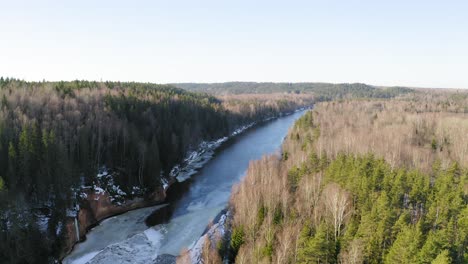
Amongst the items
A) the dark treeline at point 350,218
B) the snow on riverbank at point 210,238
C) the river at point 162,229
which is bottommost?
the river at point 162,229

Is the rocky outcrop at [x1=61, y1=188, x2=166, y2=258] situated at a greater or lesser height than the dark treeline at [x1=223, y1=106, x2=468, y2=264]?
lesser

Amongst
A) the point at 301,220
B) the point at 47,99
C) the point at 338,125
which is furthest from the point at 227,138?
the point at 301,220

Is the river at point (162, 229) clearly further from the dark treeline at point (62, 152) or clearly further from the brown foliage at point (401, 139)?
the brown foliage at point (401, 139)

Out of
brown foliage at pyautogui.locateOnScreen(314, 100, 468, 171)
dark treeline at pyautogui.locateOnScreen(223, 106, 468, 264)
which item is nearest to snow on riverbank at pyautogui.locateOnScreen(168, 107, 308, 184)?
dark treeline at pyautogui.locateOnScreen(223, 106, 468, 264)

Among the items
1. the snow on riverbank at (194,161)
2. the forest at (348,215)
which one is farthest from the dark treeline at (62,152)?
the forest at (348,215)

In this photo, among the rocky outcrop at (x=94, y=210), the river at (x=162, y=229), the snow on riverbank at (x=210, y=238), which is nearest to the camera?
the snow on riverbank at (x=210, y=238)

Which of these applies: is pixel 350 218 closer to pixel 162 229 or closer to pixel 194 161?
pixel 162 229

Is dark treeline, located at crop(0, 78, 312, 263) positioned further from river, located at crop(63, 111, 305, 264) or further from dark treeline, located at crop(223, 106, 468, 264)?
dark treeline, located at crop(223, 106, 468, 264)

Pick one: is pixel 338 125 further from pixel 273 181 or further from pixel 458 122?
pixel 273 181
